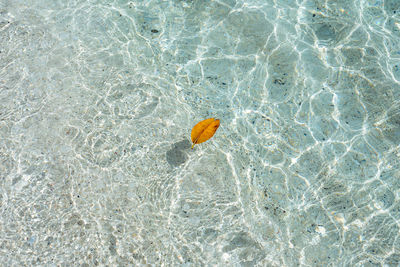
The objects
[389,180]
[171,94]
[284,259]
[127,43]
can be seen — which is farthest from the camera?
[127,43]

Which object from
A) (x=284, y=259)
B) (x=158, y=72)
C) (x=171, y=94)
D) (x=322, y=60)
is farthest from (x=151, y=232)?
(x=322, y=60)

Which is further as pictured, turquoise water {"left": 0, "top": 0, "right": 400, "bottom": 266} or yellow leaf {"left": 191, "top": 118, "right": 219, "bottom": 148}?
yellow leaf {"left": 191, "top": 118, "right": 219, "bottom": 148}

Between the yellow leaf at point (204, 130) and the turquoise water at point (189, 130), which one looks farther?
the yellow leaf at point (204, 130)

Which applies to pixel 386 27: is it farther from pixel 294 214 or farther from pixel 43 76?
pixel 43 76
